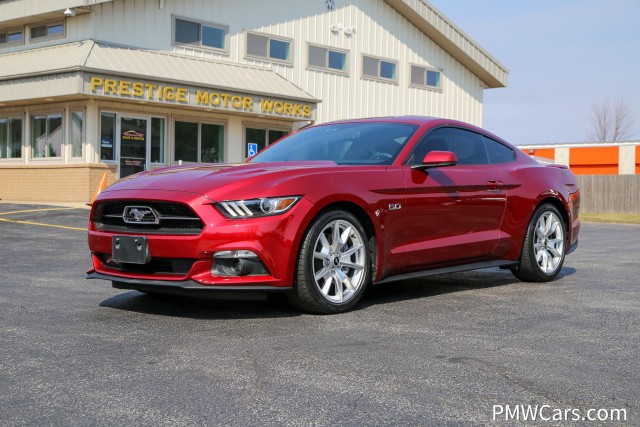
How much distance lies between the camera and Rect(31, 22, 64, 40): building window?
2305 centimetres

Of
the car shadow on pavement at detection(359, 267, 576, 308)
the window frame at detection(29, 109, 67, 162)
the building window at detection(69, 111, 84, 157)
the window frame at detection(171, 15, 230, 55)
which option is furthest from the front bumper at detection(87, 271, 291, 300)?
the window frame at detection(171, 15, 230, 55)

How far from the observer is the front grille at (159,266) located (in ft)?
17.6

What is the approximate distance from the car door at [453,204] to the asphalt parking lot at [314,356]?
0.42 metres

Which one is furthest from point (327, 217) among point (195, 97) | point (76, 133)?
point (76, 133)

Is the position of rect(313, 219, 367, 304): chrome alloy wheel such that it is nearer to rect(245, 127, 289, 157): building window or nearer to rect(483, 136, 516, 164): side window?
rect(483, 136, 516, 164): side window

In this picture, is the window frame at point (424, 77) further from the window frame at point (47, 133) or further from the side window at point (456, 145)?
the side window at point (456, 145)

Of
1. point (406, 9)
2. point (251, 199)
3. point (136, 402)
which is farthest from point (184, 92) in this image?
point (136, 402)

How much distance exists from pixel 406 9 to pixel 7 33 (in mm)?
14342

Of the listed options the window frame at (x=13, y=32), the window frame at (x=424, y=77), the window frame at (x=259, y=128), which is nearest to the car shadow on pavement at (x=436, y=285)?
the window frame at (x=259, y=128)

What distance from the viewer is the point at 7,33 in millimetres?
24953

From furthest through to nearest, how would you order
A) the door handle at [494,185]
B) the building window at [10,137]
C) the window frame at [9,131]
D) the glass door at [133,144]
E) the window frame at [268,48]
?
1. the window frame at [268,48]
2. the building window at [10,137]
3. the window frame at [9,131]
4. the glass door at [133,144]
5. the door handle at [494,185]

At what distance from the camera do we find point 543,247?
783cm

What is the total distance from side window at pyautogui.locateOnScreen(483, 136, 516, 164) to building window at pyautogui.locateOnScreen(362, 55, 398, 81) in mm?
22797

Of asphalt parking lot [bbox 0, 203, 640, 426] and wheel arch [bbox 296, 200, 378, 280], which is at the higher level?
wheel arch [bbox 296, 200, 378, 280]
